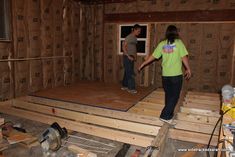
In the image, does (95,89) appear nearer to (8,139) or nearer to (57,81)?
(57,81)

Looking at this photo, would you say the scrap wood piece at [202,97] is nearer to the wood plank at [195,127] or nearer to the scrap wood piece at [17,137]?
the wood plank at [195,127]

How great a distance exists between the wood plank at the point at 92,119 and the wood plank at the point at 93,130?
14 centimetres

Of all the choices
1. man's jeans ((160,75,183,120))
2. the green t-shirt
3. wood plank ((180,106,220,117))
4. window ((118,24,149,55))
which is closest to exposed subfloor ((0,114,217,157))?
man's jeans ((160,75,183,120))

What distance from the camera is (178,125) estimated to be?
130 inches

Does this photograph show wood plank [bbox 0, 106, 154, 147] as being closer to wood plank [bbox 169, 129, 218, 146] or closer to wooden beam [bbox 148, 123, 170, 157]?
wooden beam [bbox 148, 123, 170, 157]

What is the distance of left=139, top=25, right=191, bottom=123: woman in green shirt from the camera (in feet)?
10.1

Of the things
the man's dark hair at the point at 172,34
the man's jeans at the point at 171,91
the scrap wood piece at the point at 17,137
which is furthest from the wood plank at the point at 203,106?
the scrap wood piece at the point at 17,137

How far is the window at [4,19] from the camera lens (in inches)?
185

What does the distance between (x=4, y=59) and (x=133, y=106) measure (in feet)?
10.1

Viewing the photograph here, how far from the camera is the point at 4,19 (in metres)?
4.75

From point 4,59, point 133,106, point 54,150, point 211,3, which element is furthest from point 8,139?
point 211,3

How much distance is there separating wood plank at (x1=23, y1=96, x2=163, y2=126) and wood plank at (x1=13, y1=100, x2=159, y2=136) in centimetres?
20

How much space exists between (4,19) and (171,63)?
3.87m

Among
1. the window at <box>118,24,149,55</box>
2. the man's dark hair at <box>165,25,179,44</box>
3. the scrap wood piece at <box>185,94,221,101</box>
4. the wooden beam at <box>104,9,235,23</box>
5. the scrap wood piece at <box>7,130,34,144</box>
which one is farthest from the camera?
the window at <box>118,24,149,55</box>
